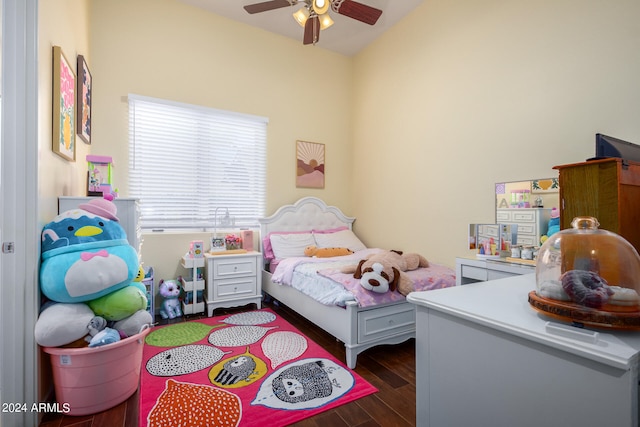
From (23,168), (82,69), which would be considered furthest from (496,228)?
(82,69)

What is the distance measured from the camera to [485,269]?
2.16 meters

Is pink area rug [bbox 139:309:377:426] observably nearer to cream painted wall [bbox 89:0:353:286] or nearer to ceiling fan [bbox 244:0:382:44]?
cream painted wall [bbox 89:0:353:286]

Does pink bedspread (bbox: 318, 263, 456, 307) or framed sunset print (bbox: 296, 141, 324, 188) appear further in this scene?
framed sunset print (bbox: 296, 141, 324, 188)

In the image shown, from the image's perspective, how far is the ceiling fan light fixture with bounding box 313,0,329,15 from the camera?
253 centimetres

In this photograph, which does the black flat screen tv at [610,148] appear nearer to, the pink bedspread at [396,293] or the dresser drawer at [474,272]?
the dresser drawer at [474,272]

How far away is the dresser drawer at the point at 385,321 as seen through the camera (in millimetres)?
2135

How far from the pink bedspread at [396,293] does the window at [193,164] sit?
1691 mm

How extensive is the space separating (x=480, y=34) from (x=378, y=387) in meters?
3.06

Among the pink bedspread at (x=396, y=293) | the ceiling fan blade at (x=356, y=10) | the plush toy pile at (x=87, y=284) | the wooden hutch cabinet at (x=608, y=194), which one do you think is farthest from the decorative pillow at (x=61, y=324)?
the ceiling fan blade at (x=356, y=10)

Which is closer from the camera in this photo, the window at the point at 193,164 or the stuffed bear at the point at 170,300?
the stuffed bear at the point at 170,300

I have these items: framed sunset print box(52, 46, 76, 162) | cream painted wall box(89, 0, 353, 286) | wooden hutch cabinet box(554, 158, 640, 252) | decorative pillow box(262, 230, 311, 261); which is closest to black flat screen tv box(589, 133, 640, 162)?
wooden hutch cabinet box(554, 158, 640, 252)

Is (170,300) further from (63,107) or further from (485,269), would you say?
(485,269)

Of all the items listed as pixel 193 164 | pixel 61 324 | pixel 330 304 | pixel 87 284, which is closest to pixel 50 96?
pixel 87 284

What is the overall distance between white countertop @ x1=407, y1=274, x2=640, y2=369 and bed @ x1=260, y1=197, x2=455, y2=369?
1189 mm
